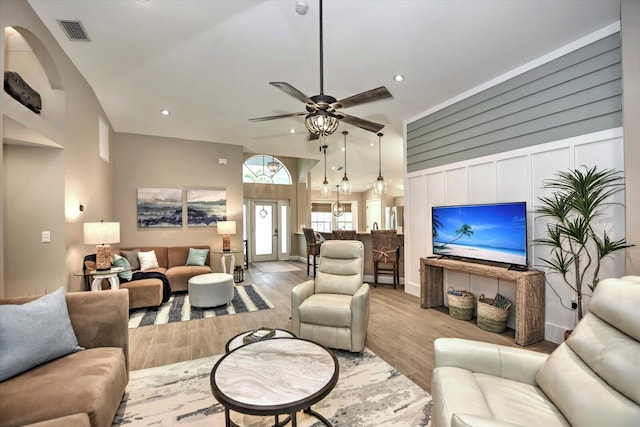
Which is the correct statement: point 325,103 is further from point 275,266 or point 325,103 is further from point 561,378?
point 275,266

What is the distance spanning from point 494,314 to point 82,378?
3766 mm

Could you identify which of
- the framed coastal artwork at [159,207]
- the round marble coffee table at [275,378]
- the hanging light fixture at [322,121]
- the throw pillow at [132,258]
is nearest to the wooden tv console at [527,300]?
the round marble coffee table at [275,378]

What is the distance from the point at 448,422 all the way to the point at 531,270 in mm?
2567

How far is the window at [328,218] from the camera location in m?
13.0

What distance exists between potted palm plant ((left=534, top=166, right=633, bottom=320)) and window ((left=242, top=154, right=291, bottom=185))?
6.94m

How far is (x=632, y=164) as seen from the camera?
2.27 meters

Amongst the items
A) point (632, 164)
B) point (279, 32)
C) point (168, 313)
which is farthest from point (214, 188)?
point (632, 164)

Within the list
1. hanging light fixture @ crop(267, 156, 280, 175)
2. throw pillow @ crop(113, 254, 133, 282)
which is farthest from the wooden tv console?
hanging light fixture @ crop(267, 156, 280, 175)

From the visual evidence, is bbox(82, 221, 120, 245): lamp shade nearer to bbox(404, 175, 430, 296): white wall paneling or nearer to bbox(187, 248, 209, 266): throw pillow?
bbox(187, 248, 209, 266): throw pillow

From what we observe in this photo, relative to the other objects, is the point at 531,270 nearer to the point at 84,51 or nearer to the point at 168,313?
the point at 168,313

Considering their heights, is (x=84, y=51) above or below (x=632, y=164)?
above

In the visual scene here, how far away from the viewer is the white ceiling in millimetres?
2383

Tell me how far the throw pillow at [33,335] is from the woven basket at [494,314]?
12.8ft

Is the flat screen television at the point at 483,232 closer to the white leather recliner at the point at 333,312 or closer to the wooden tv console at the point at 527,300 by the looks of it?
the wooden tv console at the point at 527,300
